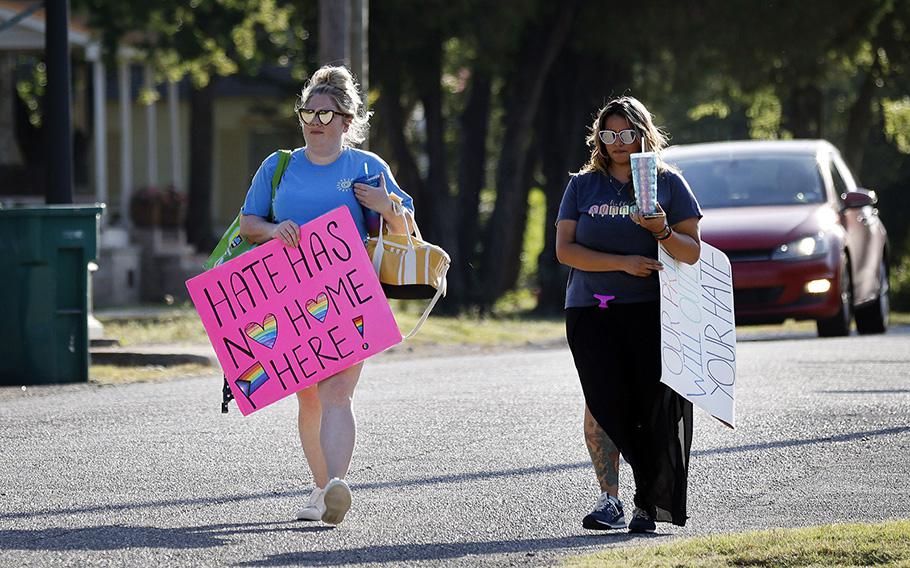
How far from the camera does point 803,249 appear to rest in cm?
1463

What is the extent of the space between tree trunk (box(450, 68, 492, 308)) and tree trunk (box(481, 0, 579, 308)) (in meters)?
0.32

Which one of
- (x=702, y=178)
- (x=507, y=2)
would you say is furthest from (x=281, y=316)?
(x=507, y=2)

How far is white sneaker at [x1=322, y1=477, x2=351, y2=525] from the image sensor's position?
6414 mm

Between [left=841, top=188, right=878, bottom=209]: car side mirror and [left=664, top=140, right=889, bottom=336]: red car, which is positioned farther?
[left=841, top=188, right=878, bottom=209]: car side mirror

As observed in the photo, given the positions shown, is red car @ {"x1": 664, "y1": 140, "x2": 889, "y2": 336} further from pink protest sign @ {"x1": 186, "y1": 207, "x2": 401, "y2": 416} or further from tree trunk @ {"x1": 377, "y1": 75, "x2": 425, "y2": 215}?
tree trunk @ {"x1": 377, "y1": 75, "x2": 425, "y2": 215}

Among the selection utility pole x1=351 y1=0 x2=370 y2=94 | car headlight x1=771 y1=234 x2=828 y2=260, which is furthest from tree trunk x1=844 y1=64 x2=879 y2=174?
car headlight x1=771 y1=234 x2=828 y2=260

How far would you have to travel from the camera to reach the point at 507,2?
2400 centimetres

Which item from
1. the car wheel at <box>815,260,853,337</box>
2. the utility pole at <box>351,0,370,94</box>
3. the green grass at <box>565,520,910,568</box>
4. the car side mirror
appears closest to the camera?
the green grass at <box>565,520,910,568</box>

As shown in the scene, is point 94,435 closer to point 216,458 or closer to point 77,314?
point 216,458

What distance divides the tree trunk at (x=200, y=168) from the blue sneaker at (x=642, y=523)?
87.3 feet

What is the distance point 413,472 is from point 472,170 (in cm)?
2030

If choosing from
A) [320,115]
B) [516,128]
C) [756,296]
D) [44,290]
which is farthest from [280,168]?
[516,128]

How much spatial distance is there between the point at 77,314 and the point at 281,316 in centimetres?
553

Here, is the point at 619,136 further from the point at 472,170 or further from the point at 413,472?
the point at 472,170
